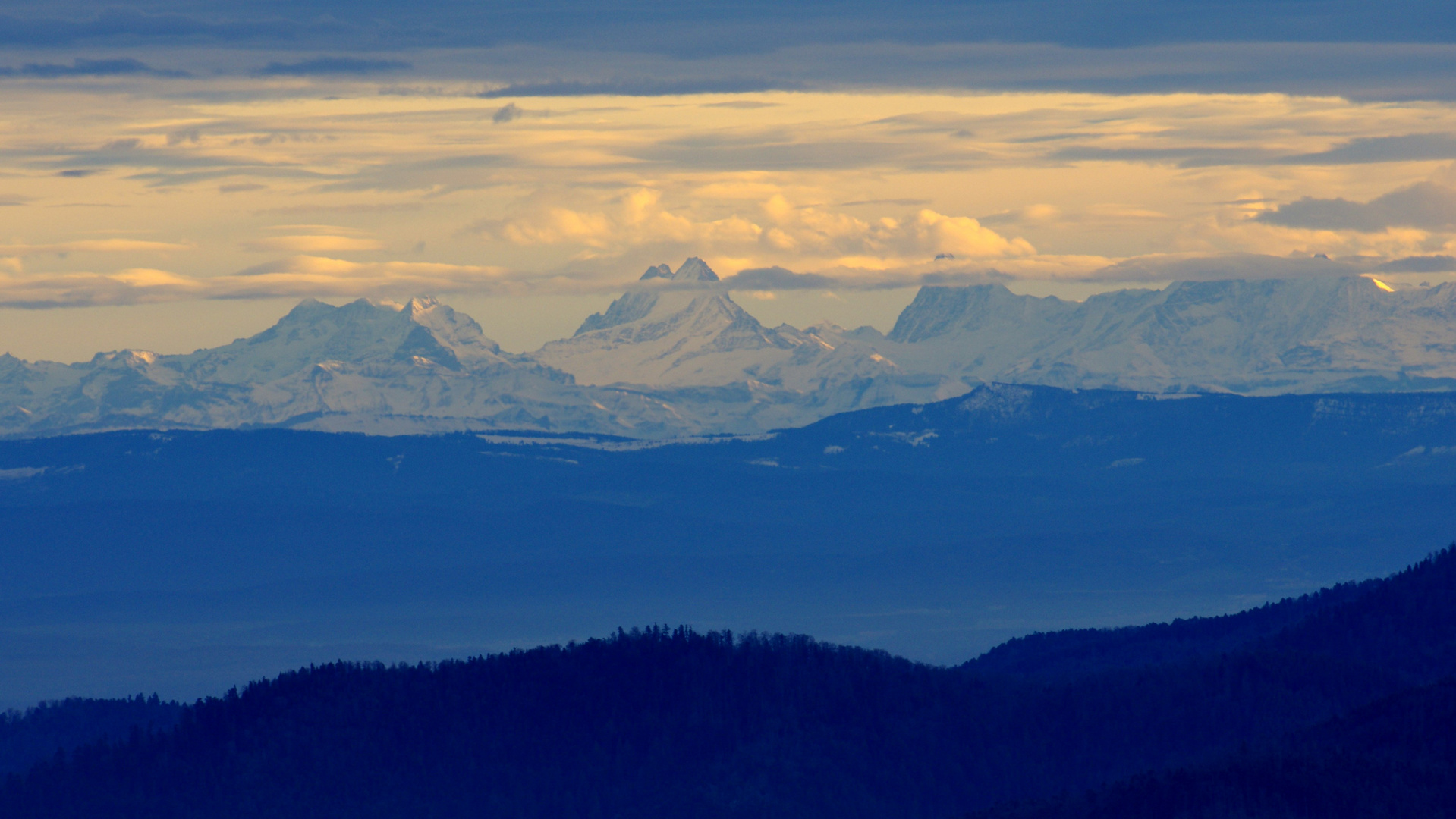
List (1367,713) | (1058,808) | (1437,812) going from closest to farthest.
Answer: (1437,812)
(1058,808)
(1367,713)

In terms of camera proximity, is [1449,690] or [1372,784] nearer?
[1372,784]

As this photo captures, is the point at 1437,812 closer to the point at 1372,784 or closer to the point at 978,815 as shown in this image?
the point at 1372,784

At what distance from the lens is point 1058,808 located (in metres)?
186

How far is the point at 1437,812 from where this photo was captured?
17288cm

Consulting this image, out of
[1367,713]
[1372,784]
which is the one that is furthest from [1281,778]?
[1367,713]


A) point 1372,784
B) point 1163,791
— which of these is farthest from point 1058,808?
point 1372,784

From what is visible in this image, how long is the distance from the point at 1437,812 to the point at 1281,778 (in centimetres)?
1137

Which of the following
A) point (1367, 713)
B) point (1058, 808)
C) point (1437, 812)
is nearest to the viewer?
point (1437, 812)

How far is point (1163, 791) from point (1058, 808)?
345 inches

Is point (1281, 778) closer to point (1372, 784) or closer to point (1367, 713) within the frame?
point (1372, 784)

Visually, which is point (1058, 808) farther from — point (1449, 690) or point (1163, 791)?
point (1449, 690)

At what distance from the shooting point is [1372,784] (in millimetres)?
177000

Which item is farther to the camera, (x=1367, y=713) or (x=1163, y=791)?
(x=1367, y=713)

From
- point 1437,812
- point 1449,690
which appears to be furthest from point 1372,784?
point 1449,690
